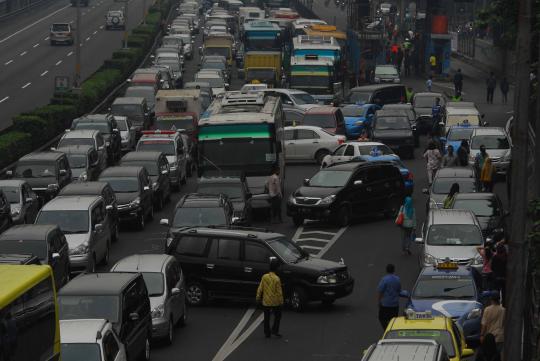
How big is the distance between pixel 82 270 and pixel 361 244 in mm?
7707

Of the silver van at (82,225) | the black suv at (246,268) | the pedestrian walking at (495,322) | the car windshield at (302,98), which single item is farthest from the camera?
the car windshield at (302,98)

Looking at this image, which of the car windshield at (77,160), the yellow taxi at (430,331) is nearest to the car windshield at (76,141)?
the car windshield at (77,160)

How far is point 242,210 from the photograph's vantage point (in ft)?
116

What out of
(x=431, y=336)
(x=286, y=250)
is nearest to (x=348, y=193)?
(x=286, y=250)

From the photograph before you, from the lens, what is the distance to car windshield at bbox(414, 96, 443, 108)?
58188 mm

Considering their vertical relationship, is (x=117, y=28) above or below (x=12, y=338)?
below

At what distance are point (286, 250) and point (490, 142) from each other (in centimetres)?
1872

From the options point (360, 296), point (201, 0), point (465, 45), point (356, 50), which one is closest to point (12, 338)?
point (360, 296)

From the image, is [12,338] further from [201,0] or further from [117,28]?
[201,0]

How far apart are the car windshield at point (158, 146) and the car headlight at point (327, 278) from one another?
17.9 m

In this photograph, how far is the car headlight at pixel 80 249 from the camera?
99.3 feet

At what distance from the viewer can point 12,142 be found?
46.1 m

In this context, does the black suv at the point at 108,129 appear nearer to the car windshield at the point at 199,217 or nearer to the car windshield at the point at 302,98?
the car windshield at the point at 302,98

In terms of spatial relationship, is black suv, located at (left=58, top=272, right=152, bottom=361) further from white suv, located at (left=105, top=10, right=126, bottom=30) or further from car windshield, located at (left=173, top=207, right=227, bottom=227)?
white suv, located at (left=105, top=10, right=126, bottom=30)
